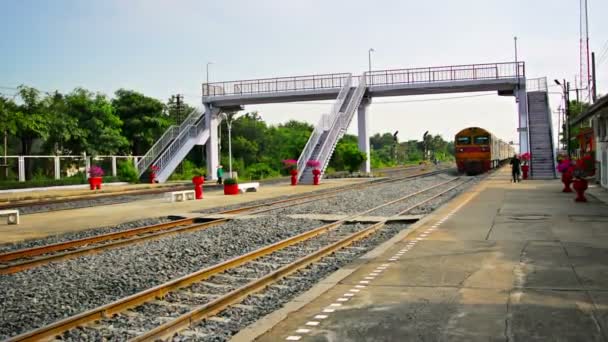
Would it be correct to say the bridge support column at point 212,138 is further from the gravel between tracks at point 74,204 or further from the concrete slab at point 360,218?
the concrete slab at point 360,218

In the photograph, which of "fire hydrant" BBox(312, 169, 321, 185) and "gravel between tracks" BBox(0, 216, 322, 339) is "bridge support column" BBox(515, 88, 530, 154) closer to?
"fire hydrant" BBox(312, 169, 321, 185)

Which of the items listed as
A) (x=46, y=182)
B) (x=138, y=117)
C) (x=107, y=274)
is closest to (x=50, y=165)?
(x=46, y=182)

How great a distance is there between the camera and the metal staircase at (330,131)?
39969 mm

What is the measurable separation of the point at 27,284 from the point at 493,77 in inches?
1487

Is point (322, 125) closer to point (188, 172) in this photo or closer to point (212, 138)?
point (212, 138)

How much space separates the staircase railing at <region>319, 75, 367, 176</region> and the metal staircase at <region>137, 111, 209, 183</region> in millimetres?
11105

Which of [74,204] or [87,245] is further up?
[74,204]

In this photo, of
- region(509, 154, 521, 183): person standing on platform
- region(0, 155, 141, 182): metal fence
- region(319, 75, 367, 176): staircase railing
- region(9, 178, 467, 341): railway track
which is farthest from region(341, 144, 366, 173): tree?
region(9, 178, 467, 341): railway track

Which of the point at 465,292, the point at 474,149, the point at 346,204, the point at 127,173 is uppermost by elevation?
the point at 474,149

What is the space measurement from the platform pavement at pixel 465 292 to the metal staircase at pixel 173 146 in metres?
33.2

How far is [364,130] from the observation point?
46250mm

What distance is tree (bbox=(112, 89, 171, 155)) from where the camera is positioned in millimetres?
53375

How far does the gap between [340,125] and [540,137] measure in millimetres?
13471

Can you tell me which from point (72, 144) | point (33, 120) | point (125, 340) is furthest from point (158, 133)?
point (125, 340)
